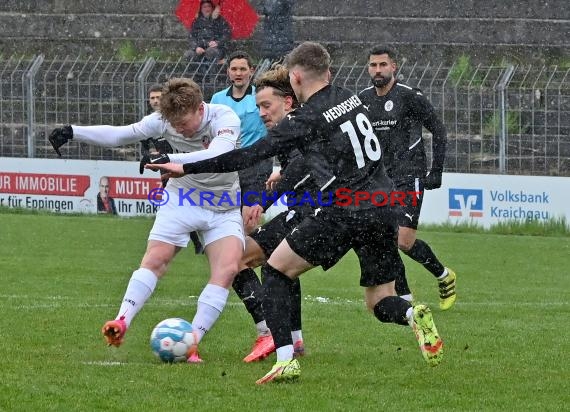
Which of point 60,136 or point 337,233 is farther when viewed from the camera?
point 60,136

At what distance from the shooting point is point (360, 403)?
6.66 meters

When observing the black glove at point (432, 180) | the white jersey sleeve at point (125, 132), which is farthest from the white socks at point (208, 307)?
the black glove at point (432, 180)

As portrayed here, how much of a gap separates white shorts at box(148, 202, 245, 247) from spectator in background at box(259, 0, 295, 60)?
14.3 metres

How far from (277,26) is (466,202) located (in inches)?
226

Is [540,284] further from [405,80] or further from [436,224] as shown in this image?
[405,80]

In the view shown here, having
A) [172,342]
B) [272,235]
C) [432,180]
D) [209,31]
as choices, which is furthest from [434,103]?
[172,342]

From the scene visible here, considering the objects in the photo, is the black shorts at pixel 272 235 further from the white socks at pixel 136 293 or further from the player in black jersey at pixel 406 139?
the player in black jersey at pixel 406 139

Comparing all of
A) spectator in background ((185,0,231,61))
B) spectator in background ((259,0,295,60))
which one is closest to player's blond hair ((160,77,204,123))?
spectator in background ((185,0,231,61))

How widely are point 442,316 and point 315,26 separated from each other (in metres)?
15.5

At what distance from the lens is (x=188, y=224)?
8.35 m

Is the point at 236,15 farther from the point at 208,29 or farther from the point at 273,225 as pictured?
the point at 273,225

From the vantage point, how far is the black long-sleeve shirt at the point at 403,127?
36.3 ft

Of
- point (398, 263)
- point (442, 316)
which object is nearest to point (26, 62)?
point (442, 316)

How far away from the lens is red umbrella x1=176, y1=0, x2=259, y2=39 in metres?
24.3
